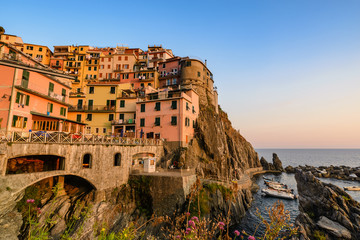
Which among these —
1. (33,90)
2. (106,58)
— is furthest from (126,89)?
(106,58)

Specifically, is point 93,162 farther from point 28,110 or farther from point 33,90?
point 33,90

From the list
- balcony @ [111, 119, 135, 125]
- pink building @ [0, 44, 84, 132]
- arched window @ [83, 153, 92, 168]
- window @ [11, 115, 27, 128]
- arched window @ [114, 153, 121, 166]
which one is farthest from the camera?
balcony @ [111, 119, 135, 125]

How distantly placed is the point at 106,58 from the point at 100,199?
50.1 m

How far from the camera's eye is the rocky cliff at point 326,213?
1488 centimetres

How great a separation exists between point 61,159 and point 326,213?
90.8 feet

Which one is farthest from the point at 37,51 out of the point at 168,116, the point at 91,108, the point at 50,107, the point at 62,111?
the point at 168,116

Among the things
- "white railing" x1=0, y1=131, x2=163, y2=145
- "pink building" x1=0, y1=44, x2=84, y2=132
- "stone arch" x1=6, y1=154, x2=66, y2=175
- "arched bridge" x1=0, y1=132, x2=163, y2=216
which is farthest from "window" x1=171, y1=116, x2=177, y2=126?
"stone arch" x1=6, y1=154, x2=66, y2=175

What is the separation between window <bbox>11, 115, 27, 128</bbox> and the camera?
22.3 meters

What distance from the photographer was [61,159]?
66.8 ft

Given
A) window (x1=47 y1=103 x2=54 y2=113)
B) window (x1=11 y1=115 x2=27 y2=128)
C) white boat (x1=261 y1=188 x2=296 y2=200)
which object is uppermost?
window (x1=47 y1=103 x2=54 y2=113)

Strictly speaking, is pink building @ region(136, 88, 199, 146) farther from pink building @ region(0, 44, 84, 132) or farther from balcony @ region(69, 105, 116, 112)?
pink building @ region(0, 44, 84, 132)

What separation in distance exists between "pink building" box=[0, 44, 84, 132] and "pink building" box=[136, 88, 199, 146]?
1290 centimetres

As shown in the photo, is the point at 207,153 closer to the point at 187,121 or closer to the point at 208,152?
the point at 208,152

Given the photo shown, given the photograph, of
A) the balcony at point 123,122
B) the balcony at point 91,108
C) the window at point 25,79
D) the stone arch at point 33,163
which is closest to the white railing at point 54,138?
the stone arch at point 33,163
